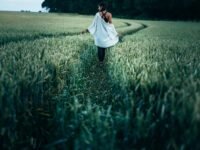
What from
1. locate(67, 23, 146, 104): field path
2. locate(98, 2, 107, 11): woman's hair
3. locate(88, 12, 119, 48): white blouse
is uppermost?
locate(98, 2, 107, 11): woman's hair

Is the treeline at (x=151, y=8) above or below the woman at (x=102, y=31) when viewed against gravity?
above

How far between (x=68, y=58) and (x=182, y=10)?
2525 inches

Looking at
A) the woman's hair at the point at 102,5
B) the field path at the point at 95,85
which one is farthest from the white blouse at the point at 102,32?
the field path at the point at 95,85

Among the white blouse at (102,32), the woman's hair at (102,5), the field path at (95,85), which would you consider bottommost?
the field path at (95,85)

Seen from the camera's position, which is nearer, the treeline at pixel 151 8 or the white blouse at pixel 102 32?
the white blouse at pixel 102 32

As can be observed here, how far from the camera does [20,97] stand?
12.7ft

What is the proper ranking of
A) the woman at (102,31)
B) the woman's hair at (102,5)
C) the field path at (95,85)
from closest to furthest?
the field path at (95,85) < the woman's hair at (102,5) < the woman at (102,31)

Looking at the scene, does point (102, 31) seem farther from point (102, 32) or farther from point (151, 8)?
point (151, 8)

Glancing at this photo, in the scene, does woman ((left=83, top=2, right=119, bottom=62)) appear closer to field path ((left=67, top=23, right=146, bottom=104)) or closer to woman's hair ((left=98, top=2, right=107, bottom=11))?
woman's hair ((left=98, top=2, right=107, bottom=11))

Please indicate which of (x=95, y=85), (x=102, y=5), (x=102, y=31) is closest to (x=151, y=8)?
(x=102, y=31)

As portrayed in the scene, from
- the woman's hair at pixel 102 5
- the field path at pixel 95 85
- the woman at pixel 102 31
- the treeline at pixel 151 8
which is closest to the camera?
the field path at pixel 95 85

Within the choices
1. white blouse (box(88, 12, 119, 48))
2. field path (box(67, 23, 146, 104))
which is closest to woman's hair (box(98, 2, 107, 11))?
white blouse (box(88, 12, 119, 48))

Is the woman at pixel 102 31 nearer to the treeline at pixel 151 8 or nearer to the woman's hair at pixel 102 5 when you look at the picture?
the woman's hair at pixel 102 5

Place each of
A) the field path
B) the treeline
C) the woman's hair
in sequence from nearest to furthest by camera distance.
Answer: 1. the field path
2. the woman's hair
3. the treeline
